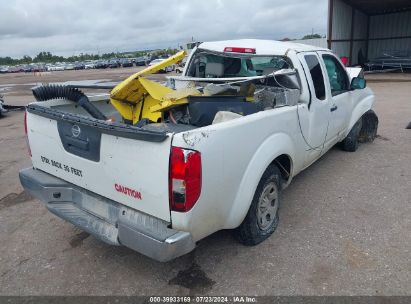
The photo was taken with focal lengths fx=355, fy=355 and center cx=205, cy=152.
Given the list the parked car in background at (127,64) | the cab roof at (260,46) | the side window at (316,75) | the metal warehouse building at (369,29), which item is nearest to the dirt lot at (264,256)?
the side window at (316,75)

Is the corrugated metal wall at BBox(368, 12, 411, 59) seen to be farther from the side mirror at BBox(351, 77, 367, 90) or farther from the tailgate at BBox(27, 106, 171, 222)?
the tailgate at BBox(27, 106, 171, 222)

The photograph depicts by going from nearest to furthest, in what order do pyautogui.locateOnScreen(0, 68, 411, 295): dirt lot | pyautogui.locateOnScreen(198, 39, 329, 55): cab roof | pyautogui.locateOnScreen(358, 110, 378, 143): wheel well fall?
pyautogui.locateOnScreen(0, 68, 411, 295): dirt lot → pyautogui.locateOnScreen(198, 39, 329, 55): cab roof → pyautogui.locateOnScreen(358, 110, 378, 143): wheel well

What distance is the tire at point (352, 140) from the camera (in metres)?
5.90

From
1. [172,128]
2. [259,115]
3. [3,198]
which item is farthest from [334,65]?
[3,198]

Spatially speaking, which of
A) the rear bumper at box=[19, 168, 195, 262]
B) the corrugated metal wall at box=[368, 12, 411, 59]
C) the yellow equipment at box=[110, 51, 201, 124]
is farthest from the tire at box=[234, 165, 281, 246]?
the corrugated metal wall at box=[368, 12, 411, 59]

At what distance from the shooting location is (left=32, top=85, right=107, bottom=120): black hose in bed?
348cm

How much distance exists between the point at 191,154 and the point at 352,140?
441cm

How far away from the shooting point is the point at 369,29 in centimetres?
2609

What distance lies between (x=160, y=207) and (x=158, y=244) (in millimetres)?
252

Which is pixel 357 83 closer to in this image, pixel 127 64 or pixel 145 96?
pixel 145 96

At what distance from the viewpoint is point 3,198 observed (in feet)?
15.5

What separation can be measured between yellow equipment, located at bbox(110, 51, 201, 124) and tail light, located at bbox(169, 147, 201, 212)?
1.15m

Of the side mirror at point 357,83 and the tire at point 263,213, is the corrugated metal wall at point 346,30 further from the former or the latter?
the tire at point 263,213

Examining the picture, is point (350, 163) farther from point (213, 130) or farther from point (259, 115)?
point (213, 130)
